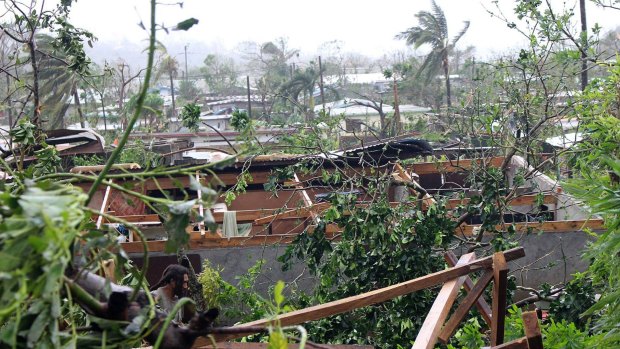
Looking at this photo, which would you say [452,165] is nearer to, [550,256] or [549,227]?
[549,227]

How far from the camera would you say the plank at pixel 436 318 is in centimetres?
243

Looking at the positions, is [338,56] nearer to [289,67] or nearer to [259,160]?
[289,67]

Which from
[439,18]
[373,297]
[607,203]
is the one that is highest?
[439,18]

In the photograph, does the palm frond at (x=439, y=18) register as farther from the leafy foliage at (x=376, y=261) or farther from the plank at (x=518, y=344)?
the plank at (x=518, y=344)

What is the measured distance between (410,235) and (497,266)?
2.67 m

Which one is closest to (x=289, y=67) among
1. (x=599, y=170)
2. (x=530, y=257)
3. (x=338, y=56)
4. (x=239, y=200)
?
(x=338, y=56)

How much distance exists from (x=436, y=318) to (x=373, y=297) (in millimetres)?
271

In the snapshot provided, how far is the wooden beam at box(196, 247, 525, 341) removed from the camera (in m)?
2.21

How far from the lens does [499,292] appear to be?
280 cm

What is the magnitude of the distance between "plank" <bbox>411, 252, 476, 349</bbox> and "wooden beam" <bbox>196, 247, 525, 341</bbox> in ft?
0.14

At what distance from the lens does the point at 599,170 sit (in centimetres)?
401

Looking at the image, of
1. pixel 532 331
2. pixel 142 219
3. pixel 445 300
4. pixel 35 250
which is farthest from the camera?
pixel 142 219

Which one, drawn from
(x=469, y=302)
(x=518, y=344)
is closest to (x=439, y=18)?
(x=469, y=302)

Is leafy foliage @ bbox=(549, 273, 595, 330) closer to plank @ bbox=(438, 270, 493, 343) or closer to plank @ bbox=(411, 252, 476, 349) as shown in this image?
plank @ bbox=(438, 270, 493, 343)
